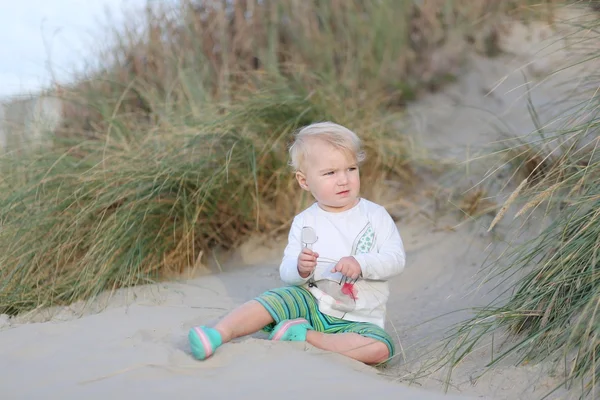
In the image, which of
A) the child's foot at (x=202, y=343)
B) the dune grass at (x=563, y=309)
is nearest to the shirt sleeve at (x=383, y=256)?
the dune grass at (x=563, y=309)

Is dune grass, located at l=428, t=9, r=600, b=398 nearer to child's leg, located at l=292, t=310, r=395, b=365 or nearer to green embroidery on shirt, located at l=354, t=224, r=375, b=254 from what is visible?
child's leg, located at l=292, t=310, r=395, b=365

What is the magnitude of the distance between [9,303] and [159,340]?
1.07 metres

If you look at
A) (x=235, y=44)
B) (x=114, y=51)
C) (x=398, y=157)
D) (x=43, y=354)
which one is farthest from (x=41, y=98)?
(x=43, y=354)

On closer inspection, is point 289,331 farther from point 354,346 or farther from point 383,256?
point 383,256

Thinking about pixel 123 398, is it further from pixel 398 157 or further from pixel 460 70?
pixel 460 70

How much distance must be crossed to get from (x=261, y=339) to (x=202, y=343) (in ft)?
0.85

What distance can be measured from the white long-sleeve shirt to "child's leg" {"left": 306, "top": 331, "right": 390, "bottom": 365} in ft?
0.47

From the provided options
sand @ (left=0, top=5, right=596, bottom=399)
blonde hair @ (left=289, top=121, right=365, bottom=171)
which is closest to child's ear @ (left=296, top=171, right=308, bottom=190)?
blonde hair @ (left=289, top=121, right=365, bottom=171)

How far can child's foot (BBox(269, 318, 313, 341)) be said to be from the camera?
261cm

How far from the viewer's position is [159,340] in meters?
2.65

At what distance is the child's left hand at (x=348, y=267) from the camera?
101 inches

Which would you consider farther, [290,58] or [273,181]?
[290,58]

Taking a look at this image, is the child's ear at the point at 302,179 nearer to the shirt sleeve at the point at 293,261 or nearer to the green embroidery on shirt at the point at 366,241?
the shirt sleeve at the point at 293,261

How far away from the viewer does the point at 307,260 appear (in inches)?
102
